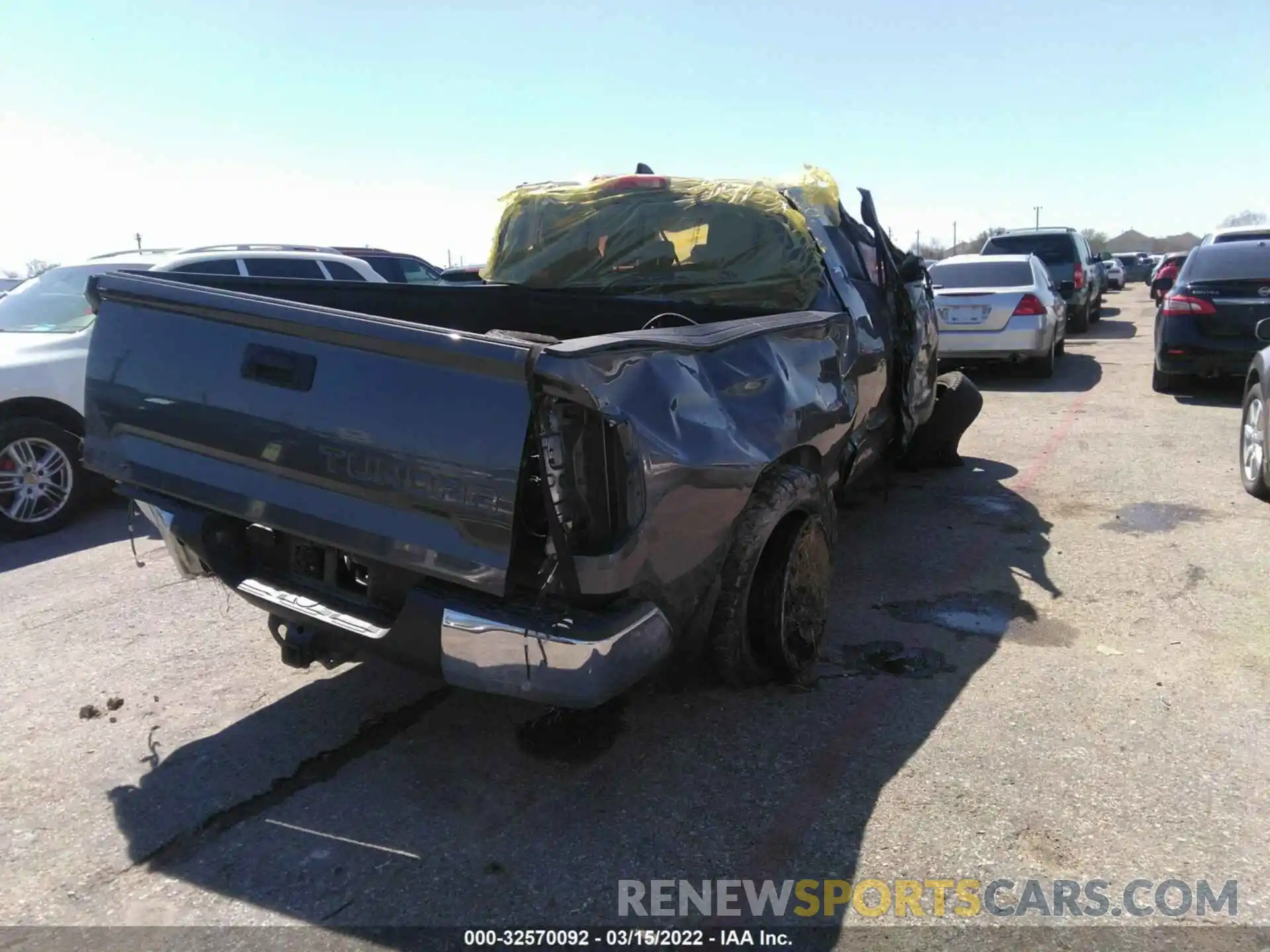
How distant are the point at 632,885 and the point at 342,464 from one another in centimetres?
149

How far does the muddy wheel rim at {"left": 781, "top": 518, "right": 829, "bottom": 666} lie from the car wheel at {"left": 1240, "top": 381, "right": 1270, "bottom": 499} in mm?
4092

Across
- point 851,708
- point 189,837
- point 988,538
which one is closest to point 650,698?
point 851,708

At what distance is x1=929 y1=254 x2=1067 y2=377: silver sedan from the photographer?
1200cm

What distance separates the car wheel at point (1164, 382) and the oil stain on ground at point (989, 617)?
24.4ft

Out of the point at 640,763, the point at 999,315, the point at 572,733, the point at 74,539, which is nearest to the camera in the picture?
the point at 640,763

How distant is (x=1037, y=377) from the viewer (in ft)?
42.2

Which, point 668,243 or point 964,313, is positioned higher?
point 668,243

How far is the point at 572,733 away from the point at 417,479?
1320 millimetres

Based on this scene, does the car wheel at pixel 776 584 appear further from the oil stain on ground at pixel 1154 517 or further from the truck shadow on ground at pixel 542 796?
the oil stain on ground at pixel 1154 517

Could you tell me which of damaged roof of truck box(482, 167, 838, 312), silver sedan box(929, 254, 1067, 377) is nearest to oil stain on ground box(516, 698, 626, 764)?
damaged roof of truck box(482, 167, 838, 312)

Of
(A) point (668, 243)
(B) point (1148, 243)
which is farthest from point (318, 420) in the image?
(B) point (1148, 243)

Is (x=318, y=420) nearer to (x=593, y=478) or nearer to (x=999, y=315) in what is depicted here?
(x=593, y=478)

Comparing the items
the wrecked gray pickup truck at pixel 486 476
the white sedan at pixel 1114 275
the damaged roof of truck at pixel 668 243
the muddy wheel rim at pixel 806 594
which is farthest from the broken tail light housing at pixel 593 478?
the white sedan at pixel 1114 275

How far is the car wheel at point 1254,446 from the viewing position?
249 inches
